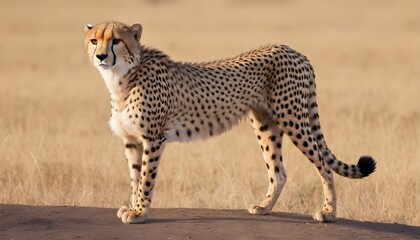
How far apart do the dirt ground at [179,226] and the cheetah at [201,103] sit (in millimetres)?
154

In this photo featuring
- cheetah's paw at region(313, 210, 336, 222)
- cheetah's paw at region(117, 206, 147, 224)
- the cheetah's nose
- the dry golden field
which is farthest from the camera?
the dry golden field

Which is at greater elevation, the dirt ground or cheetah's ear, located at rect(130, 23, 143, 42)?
cheetah's ear, located at rect(130, 23, 143, 42)

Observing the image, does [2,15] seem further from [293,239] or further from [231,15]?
[293,239]

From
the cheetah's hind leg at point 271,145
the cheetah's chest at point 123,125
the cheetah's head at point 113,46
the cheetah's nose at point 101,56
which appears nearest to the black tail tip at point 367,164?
the cheetah's hind leg at point 271,145

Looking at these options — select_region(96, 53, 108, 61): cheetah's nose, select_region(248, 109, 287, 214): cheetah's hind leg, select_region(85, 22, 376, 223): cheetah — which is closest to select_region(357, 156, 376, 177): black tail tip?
select_region(85, 22, 376, 223): cheetah

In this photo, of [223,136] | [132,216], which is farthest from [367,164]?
[223,136]

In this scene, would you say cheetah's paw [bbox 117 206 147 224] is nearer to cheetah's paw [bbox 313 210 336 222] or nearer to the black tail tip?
cheetah's paw [bbox 313 210 336 222]

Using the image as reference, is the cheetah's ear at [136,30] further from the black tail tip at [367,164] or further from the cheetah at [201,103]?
the black tail tip at [367,164]

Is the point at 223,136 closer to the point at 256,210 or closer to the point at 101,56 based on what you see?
the point at 256,210

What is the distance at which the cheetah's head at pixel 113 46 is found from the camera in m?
5.83

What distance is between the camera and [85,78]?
49.2 feet

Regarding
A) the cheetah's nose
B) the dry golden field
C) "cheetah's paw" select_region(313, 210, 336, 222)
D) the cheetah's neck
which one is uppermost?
the cheetah's nose

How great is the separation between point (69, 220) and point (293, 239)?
127cm

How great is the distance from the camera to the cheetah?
5.98 metres
